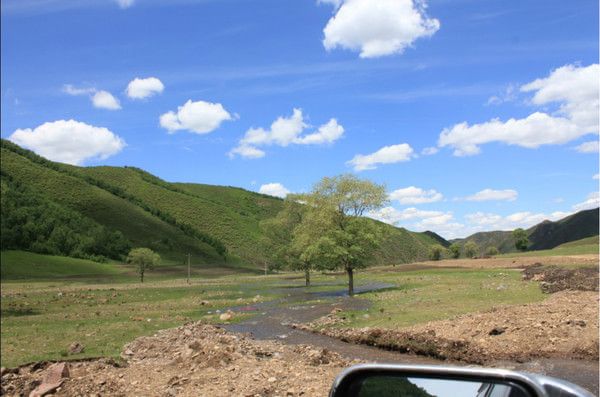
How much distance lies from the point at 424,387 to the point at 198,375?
13.2m

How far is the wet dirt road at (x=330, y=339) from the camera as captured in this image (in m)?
16.4

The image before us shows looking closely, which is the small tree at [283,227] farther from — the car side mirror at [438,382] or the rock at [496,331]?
the car side mirror at [438,382]

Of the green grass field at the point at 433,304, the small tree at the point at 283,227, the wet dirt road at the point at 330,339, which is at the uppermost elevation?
the small tree at the point at 283,227

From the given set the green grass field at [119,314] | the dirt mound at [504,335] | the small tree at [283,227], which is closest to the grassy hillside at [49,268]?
the green grass field at [119,314]

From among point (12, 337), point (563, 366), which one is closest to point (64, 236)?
point (12, 337)

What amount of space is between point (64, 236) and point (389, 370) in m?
88.7

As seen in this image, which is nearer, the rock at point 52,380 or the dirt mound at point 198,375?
the rock at point 52,380

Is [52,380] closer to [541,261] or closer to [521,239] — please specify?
[541,261]

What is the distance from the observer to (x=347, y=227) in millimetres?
44969

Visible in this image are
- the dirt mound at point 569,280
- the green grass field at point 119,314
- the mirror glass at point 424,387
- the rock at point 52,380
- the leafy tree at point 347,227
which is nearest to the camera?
the mirror glass at point 424,387

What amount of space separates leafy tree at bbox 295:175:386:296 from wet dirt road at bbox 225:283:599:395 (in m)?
4.93

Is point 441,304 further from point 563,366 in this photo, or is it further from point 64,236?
point 64,236

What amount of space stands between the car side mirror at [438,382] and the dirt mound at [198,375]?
10.5 m

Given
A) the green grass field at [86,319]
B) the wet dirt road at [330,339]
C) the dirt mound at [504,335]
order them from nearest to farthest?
1. the wet dirt road at [330,339]
2. the dirt mound at [504,335]
3. the green grass field at [86,319]
